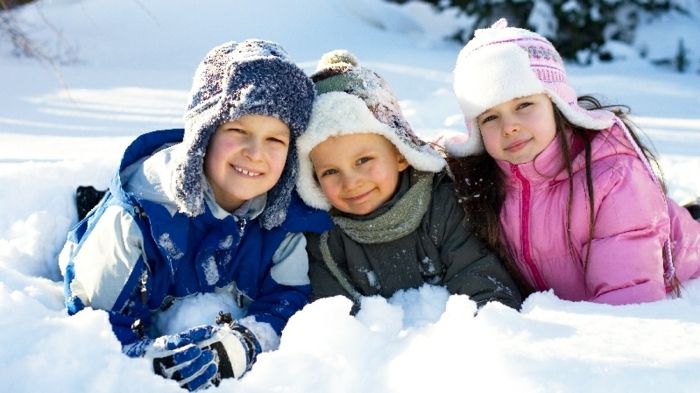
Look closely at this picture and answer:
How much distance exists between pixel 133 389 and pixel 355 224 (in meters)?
1.26

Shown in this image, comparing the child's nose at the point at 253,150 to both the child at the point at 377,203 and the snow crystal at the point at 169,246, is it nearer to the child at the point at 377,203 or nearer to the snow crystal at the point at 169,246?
the child at the point at 377,203

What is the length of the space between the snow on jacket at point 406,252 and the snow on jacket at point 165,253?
0.09 meters

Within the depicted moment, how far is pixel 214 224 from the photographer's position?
2303 mm

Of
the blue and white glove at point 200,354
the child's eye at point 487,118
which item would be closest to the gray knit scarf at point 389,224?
the child's eye at point 487,118

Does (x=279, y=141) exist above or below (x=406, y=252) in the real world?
above

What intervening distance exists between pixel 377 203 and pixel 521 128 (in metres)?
0.53

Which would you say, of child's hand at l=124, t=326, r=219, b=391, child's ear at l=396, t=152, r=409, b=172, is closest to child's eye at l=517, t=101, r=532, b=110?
child's ear at l=396, t=152, r=409, b=172

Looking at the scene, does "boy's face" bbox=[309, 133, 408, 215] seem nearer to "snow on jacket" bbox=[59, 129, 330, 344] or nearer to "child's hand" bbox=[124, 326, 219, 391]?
"snow on jacket" bbox=[59, 129, 330, 344]

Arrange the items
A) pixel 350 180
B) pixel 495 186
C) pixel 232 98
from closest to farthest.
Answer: pixel 232 98 → pixel 350 180 → pixel 495 186

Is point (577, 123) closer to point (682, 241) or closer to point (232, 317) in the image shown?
point (682, 241)

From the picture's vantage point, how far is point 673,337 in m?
1.49

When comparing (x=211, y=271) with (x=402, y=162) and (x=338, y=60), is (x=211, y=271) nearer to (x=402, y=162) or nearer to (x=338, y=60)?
(x=402, y=162)

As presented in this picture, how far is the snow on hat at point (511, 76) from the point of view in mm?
2330

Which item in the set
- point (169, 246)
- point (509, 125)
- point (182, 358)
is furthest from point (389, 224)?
point (182, 358)
